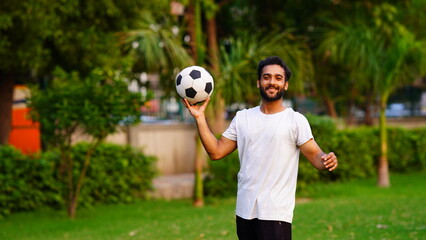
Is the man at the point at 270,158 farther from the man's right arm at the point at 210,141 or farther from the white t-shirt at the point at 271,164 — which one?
the man's right arm at the point at 210,141

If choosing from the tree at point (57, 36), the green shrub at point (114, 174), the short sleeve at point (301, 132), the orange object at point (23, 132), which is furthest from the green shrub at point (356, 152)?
the short sleeve at point (301, 132)

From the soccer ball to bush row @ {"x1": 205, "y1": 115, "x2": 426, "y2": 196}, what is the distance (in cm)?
808

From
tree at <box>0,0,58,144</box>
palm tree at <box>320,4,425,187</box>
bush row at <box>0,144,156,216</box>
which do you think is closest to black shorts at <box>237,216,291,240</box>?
tree at <box>0,0,58,144</box>

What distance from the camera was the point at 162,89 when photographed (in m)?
14.6

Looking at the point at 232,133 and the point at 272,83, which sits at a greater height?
the point at 272,83

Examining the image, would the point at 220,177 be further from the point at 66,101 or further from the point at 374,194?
the point at 66,101

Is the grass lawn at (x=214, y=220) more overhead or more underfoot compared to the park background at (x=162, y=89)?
more underfoot

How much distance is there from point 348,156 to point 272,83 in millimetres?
12090

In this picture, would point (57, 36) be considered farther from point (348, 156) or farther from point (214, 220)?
point (348, 156)

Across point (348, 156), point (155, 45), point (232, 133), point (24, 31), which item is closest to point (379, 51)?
point (348, 156)

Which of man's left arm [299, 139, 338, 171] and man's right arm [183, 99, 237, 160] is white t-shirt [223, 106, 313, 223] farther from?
man's right arm [183, 99, 237, 160]

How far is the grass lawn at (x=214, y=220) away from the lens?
28.6 feet

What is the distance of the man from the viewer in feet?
14.3

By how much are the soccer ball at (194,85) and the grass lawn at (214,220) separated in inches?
138
